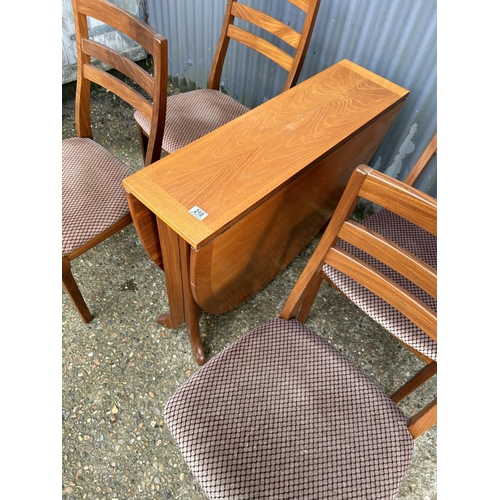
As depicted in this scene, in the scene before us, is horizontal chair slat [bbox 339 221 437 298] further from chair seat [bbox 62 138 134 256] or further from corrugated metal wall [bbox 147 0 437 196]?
corrugated metal wall [bbox 147 0 437 196]

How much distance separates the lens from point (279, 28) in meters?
1.60

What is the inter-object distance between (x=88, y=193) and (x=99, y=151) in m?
0.24

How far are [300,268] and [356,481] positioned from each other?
43.2 inches

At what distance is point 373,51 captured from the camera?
1.69 metres

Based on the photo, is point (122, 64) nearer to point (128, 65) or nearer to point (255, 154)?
point (128, 65)

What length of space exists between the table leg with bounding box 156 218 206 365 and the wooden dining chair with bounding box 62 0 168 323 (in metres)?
0.29

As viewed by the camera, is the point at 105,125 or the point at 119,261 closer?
the point at 119,261

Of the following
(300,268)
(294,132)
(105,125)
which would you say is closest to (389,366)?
(300,268)

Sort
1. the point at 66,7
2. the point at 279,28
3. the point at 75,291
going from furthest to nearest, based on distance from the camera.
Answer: the point at 66,7
the point at 279,28
the point at 75,291

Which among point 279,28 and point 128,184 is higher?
point 279,28

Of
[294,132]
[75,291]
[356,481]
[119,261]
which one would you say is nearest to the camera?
[356,481]

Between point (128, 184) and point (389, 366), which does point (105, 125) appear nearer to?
point (128, 184)

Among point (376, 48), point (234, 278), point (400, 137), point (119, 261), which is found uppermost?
point (376, 48)

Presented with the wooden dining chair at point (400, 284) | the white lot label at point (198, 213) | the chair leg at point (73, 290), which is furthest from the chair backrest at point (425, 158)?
the chair leg at point (73, 290)
